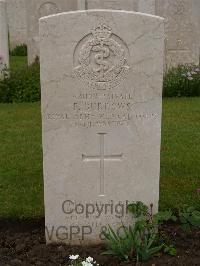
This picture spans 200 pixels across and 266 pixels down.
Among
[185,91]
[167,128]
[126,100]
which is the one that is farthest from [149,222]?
[185,91]

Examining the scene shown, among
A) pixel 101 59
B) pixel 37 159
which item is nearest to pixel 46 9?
pixel 37 159

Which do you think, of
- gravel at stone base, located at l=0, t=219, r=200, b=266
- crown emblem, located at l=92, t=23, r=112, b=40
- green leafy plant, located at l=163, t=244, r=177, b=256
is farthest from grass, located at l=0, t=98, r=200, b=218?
crown emblem, located at l=92, t=23, r=112, b=40

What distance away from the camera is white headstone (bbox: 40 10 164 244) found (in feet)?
12.0

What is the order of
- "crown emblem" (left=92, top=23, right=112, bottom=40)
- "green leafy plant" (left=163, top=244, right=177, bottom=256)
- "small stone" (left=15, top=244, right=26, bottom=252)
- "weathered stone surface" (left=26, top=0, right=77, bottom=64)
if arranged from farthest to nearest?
"weathered stone surface" (left=26, top=0, right=77, bottom=64) < "small stone" (left=15, top=244, right=26, bottom=252) < "green leafy plant" (left=163, top=244, right=177, bottom=256) < "crown emblem" (left=92, top=23, right=112, bottom=40)

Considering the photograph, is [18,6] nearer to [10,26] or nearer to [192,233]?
[10,26]

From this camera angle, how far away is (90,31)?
11.9ft

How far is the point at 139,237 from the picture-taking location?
3.76 metres

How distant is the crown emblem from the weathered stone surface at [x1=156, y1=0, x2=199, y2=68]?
7980 mm

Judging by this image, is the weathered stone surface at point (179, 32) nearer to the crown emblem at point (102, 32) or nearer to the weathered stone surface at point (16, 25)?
the crown emblem at point (102, 32)

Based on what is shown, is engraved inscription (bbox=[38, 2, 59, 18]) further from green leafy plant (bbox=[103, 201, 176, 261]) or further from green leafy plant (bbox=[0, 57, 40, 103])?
green leafy plant (bbox=[103, 201, 176, 261])

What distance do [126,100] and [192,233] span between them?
1.24 meters

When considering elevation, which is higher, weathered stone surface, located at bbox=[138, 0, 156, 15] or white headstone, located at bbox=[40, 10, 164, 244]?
weathered stone surface, located at bbox=[138, 0, 156, 15]

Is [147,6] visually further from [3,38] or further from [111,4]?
[3,38]

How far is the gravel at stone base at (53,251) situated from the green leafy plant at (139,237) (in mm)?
70
